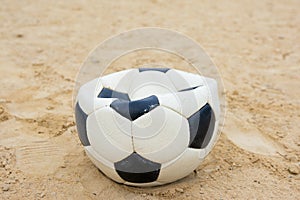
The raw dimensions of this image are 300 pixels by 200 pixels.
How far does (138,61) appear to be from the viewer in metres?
3.02

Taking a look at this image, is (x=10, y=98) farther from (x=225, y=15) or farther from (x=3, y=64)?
(x=225, y=15)

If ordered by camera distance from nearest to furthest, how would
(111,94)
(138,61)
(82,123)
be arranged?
1. (82,123)
2. (111,94)
3. (138,61)

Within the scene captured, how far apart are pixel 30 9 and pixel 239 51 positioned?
6.37 feet

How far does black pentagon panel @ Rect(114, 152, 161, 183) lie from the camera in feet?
5.42

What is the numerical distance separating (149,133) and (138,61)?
4.74ft

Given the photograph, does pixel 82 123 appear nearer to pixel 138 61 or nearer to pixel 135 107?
pixel 135 107

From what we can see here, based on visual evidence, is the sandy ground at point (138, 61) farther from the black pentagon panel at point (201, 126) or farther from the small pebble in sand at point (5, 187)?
the black pentagon panel at point (201, 126)

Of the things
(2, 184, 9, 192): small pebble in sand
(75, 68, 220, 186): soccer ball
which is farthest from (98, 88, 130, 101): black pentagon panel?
(2, 184, 9, 192): small pebble in sand

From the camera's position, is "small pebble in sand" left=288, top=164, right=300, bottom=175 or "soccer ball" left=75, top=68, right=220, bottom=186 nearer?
"soccer ball" left=75, top=68, right=220, bottom=186

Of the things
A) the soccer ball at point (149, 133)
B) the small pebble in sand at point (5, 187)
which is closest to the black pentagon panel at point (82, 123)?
the soccer ball at point (149, 133)

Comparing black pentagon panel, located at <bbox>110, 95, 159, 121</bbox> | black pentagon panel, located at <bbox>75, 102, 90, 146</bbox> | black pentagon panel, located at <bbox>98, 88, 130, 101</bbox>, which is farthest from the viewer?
black pentagon panel, located at <bbox>98, 88, 130, 101</bbox>

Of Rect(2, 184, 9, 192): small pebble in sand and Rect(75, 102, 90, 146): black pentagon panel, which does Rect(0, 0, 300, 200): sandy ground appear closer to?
Rect(2, 184, 9, 192): small pebble in sand

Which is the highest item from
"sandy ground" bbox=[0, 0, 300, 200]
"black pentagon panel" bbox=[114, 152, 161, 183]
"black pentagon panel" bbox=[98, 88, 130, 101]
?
"black pentagon panel" bbox=[98, 88, 130, 101]

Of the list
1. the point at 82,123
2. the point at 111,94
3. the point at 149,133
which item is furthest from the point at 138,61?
the point at 149,133
